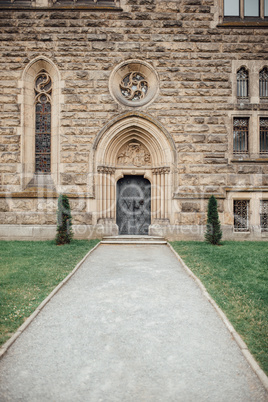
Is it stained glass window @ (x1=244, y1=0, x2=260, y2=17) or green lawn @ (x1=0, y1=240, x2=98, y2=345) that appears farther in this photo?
stained glass window @ (x1=244, y1=0, x2=260, y2=17)

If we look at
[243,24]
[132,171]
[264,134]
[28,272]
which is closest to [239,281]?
[28,272]

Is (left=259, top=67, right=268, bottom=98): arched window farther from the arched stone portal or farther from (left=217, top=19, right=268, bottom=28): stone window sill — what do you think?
the arched stone portal

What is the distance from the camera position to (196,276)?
242 inches

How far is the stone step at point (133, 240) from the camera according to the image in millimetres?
10758

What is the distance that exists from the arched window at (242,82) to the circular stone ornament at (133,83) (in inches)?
139

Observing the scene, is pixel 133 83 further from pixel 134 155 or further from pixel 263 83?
pixel 263 83

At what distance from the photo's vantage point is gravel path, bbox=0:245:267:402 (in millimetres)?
2680

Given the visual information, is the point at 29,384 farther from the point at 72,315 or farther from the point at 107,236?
the point at 107,236

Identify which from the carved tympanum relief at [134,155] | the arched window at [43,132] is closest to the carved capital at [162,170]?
the carved tympanum relief at [134,155]

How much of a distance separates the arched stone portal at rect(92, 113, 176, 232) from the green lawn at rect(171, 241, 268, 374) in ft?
7.89

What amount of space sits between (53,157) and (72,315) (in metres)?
8.51

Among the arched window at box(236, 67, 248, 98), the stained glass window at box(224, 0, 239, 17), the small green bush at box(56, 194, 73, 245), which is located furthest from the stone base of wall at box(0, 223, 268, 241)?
the stained glass window at box(224, 0, 239, 17)

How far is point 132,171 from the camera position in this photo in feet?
40.1

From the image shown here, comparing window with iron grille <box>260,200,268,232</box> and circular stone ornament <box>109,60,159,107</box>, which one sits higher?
circular stone ornament <box>109,60,159,107</box>
